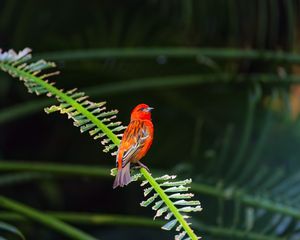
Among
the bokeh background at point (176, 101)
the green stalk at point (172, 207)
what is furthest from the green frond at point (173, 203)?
the bokeh background at point (176, 101)

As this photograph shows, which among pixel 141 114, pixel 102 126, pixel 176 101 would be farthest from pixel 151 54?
pixel 102 126

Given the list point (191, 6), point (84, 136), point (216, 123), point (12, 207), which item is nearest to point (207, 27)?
point (191, 6)

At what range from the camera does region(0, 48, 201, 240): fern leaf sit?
2.50 feet

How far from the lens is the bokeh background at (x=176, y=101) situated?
5.70ft

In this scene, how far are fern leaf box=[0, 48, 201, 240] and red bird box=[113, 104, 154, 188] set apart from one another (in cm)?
1

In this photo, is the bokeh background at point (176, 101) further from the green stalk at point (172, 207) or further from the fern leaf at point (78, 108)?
the green stalk at point (172, 207)

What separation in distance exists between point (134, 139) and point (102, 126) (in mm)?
60

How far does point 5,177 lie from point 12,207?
58 cm

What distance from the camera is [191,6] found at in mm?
1922

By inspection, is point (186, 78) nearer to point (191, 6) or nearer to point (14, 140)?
point (191, 6)

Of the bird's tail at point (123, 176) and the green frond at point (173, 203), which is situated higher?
the bird's tail at point (123, 176)

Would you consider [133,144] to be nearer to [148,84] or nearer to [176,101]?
[148,84]

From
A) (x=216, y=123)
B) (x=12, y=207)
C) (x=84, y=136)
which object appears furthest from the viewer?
(x=84, y=136)

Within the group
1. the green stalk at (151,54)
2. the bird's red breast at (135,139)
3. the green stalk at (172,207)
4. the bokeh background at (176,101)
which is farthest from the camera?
the green stalk at (151,54)
